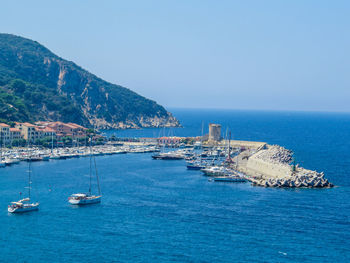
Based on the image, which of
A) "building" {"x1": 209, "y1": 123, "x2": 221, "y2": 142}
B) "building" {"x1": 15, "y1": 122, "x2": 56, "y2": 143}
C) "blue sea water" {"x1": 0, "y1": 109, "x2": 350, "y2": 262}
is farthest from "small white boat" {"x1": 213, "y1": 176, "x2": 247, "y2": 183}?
"building" {"x1": 15, "y1": 122, "x2": 56, "y2": 143}

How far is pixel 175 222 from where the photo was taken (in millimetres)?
46719

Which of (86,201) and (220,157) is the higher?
(220,157)

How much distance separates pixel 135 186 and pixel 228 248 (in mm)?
26857

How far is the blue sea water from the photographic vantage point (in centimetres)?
3881

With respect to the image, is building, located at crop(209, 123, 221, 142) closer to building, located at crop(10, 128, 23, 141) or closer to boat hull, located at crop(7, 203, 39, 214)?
Answer: building, located at crop(10, 128, 23, 141)

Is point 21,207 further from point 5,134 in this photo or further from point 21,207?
point 5,134

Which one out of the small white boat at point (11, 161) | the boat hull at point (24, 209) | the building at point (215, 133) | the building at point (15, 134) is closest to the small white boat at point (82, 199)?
the boat hull at point (24, 209)

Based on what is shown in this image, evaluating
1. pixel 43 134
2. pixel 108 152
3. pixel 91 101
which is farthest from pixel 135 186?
pixel 91 101

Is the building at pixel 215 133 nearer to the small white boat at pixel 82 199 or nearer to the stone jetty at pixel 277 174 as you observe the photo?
the stone jetty at pixel 277 174

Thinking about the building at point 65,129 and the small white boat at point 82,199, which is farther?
the building at point 65,129

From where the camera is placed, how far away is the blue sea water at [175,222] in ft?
127

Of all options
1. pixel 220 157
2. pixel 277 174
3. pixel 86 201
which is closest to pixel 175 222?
pixel 86 201

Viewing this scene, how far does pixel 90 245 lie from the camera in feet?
132

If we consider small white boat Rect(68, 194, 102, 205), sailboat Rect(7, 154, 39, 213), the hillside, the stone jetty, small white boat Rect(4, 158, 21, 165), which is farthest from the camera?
the hillside
